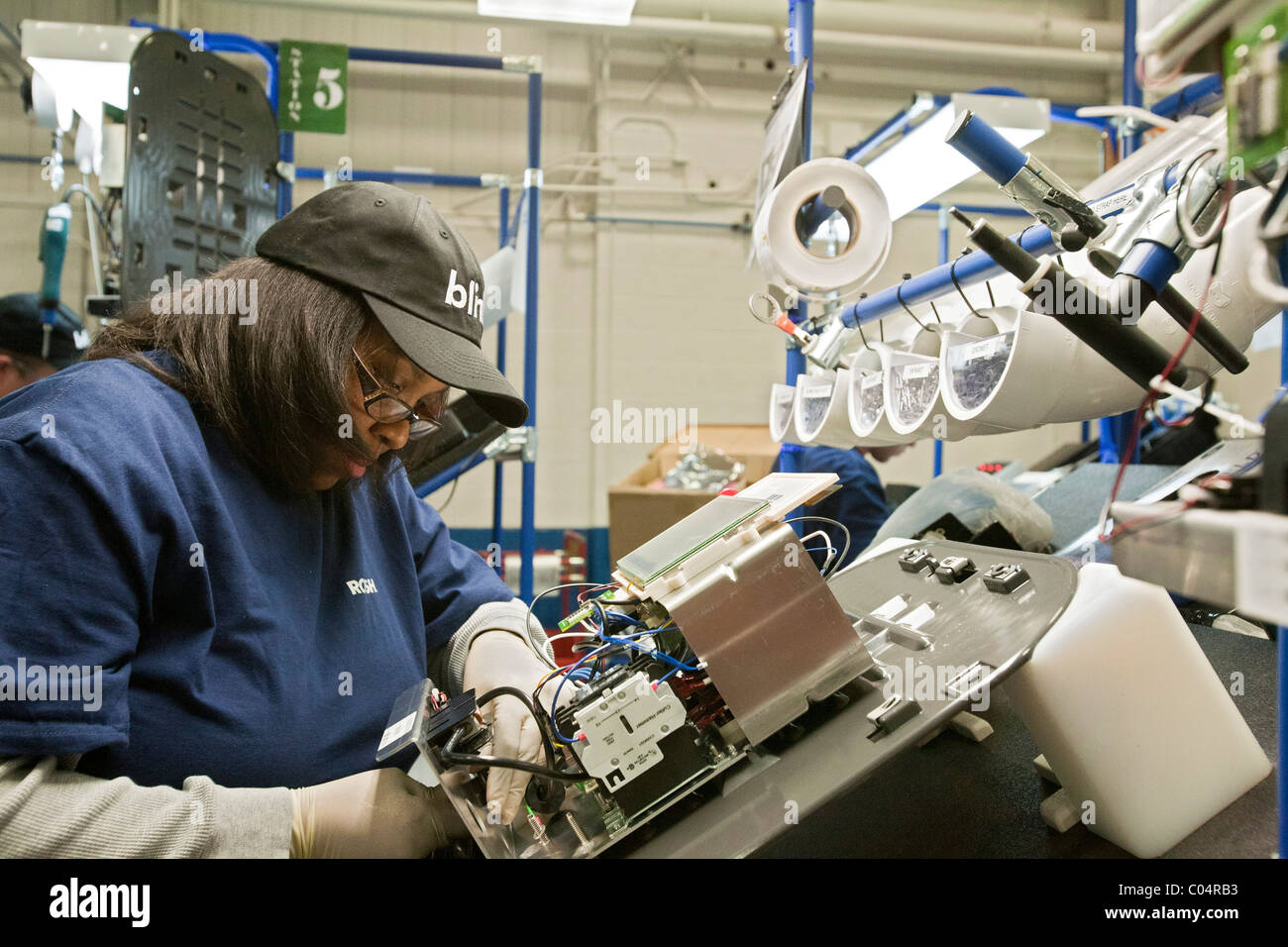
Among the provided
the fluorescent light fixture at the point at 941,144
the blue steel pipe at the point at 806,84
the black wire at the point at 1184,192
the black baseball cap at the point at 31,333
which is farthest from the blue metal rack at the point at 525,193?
the black wire at the point at 1184,192

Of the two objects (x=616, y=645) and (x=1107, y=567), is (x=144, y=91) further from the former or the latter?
(x=1107, y=567)

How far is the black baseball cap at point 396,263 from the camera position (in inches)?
31.1

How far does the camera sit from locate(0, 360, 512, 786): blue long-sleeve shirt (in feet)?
1.97

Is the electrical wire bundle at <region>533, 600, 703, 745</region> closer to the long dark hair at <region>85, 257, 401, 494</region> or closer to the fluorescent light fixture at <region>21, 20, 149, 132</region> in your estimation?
the long dark hair at <region>85, 257, 401, 494</region>

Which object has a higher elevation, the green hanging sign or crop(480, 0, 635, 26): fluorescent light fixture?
crop(480, 0, 635, 26): fluorescent light fixture

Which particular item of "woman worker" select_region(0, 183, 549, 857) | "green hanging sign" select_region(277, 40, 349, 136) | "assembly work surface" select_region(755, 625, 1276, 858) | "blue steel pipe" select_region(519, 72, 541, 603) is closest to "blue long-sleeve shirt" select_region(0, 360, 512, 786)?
"woman worker" select_region(0, 183, 549, 857)

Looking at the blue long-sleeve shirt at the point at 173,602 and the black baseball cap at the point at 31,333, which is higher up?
the black baseball cap at the point at 31,333

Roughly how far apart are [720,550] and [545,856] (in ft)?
0.90

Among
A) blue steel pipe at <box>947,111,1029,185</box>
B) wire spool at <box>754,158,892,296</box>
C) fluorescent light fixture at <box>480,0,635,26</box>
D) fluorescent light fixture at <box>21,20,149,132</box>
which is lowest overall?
blue steel pipe at <box>947,111,1029,185</box>

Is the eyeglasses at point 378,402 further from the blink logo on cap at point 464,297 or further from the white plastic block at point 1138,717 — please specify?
the white plastic block at point 1138,717

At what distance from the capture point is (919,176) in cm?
186

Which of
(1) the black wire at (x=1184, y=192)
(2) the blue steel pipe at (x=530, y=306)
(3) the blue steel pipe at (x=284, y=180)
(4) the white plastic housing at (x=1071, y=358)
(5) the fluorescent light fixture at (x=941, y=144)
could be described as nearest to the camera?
(1) the black wire at (x=1184, y=192)

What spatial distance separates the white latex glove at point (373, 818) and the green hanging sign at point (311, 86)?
2034 mm
